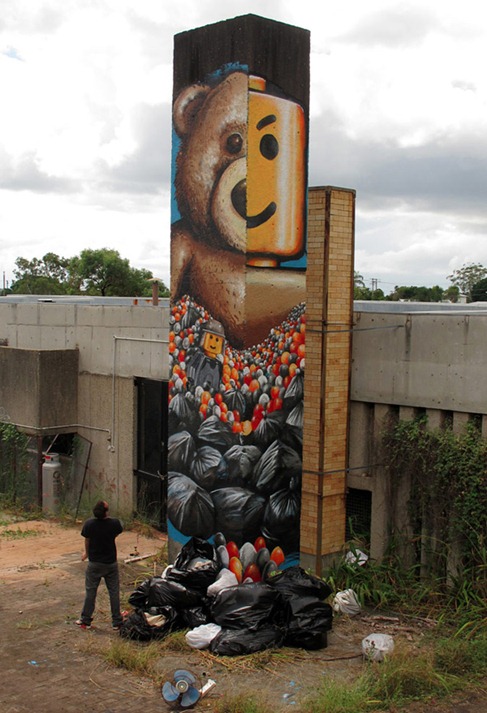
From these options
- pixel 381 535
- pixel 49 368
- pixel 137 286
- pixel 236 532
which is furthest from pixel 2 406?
pixel 137 286

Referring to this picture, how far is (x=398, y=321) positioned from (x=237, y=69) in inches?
142

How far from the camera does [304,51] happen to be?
34.0 feet

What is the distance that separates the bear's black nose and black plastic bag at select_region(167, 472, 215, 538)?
3408 millimetres

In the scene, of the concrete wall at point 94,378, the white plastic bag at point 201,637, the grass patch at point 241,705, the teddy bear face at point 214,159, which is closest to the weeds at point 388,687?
the grass patch at point 241,705

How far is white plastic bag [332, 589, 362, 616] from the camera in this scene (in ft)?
32.4

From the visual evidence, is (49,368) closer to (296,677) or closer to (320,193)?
(320,193)

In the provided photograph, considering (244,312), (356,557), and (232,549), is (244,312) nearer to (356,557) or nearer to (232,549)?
(232,549)

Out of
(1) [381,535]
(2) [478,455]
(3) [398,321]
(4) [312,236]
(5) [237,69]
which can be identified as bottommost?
→ (1) [381,535]

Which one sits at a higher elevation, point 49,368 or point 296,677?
point 49,368

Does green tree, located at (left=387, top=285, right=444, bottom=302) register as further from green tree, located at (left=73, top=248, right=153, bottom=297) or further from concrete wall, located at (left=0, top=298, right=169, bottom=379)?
concrete wall, located at (left=0, top=298, right=169, bottom=379)

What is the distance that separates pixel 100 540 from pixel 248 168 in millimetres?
4573

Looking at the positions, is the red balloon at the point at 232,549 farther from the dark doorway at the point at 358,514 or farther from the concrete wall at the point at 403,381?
the concrete wall at the point at 403,381

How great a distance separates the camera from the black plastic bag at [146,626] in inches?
366

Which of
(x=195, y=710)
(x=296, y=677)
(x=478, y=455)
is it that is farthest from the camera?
(x=478, y=455)
